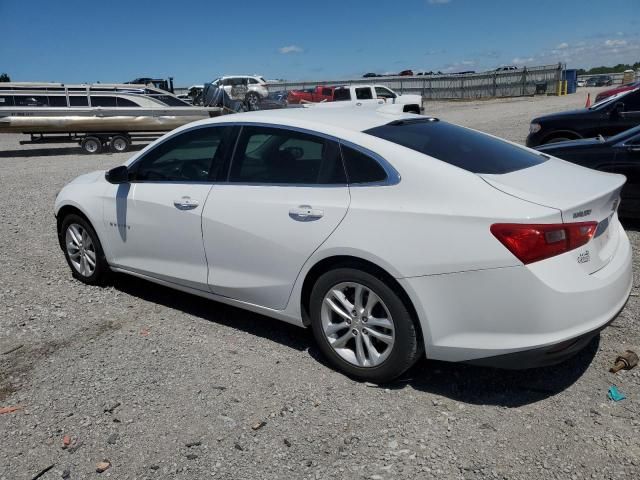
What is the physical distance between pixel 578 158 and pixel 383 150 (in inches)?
162

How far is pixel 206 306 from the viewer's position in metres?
4.82

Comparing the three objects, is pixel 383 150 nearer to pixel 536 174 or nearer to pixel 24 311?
pixel 536 174

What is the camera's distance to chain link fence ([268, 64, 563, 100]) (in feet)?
151

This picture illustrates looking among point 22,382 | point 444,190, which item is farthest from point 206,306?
point 444,190

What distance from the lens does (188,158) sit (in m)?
4.40

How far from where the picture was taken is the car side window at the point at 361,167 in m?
3.33

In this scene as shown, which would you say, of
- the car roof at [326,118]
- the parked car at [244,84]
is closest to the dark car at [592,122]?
the car roof at [326,118]

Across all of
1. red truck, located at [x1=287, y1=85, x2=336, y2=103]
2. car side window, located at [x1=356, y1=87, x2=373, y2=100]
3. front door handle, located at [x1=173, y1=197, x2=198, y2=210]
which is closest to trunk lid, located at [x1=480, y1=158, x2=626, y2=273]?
front door handle, located at [x1=173, y1=197, x2=198, y2=210]

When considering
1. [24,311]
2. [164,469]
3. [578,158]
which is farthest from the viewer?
Result: [578,158]

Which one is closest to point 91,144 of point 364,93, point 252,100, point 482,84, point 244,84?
point 252,100

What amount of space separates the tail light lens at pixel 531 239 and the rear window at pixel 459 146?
0.52 metres

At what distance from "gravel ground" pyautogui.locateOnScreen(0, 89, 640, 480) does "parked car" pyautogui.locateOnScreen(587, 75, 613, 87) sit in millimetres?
68972

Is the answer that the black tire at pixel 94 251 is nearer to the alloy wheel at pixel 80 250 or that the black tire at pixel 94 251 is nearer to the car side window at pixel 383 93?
the alloy wheel at pixel 80 250

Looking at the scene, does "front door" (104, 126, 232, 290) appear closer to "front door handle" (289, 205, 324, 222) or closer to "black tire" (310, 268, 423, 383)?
"front door handle" (289, 205, 324, 222)
